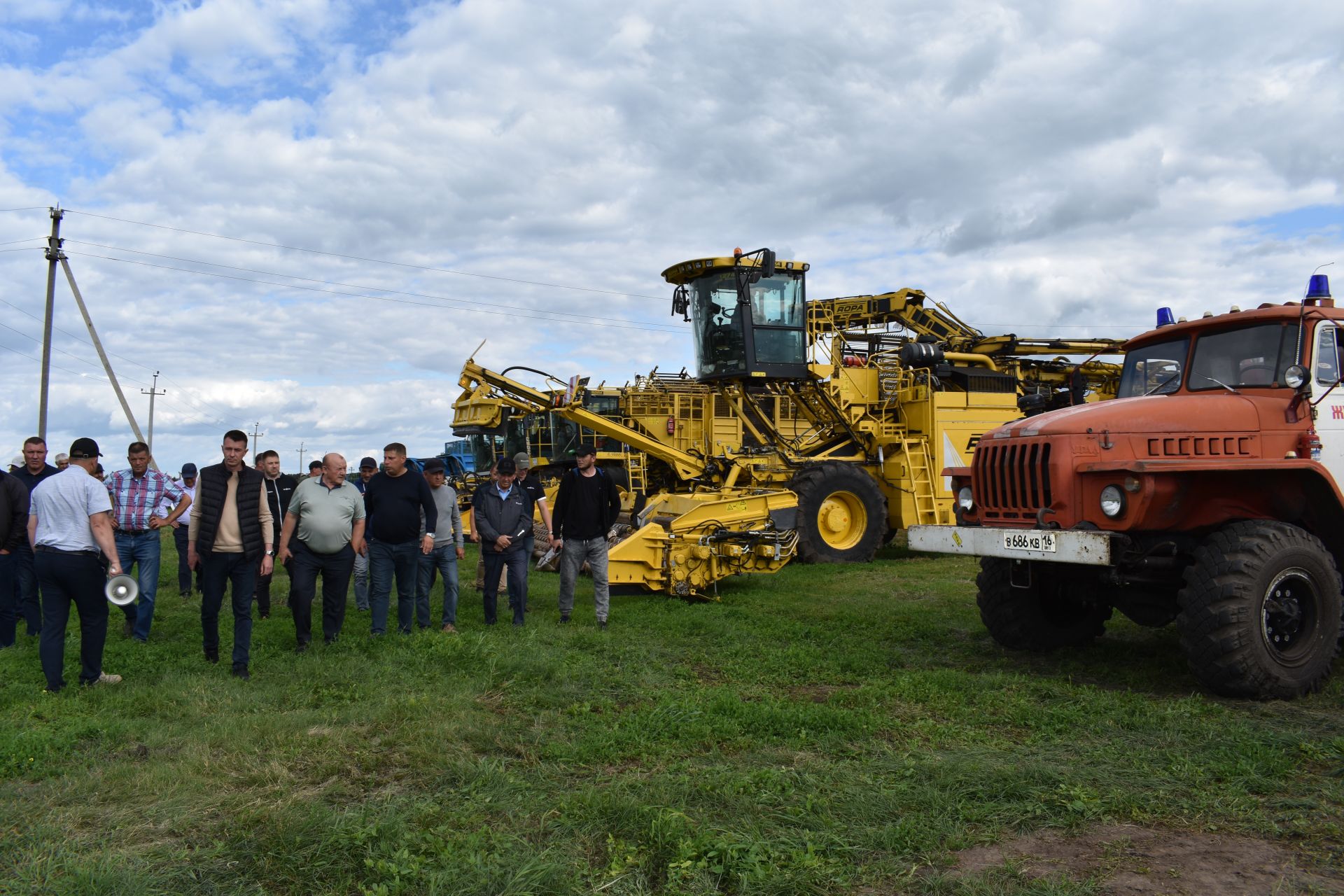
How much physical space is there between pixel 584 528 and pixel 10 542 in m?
4.47

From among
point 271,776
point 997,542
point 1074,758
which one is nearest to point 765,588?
point 997,542

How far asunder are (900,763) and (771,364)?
923cm

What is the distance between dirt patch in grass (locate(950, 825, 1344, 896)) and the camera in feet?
11.3

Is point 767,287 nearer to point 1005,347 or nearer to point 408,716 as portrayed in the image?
point 1005,347

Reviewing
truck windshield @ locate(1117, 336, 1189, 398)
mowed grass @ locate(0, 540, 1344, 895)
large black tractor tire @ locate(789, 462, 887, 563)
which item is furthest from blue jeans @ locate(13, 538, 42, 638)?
truck windshield @ locate(1117, 336, 1189, 398)

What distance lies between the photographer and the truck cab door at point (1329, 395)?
6406 millimetres

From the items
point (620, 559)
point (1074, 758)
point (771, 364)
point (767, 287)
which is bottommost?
point (1074, 758)

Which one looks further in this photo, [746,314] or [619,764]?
[746,314]

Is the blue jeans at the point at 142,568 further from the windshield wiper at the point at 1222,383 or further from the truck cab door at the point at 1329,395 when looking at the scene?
the truck cab door at the point at 1329,395

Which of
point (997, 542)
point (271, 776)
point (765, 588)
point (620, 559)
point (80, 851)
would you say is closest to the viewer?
point (80, 851)

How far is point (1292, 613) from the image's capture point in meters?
6.18

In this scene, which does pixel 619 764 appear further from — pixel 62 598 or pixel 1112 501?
pixel 62 598

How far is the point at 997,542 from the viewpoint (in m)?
6.46

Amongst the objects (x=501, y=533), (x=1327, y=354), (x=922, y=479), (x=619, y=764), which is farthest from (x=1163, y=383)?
(x=922, y=479)
